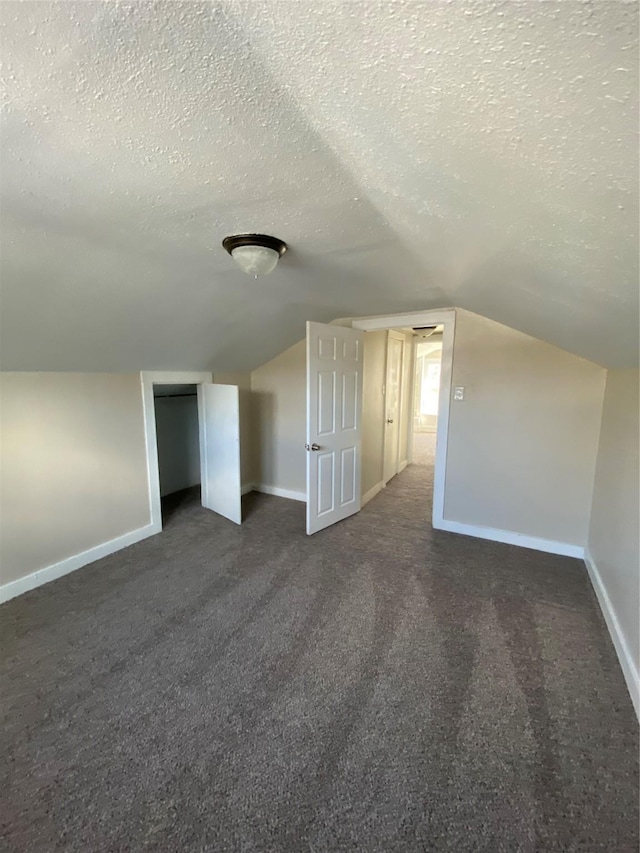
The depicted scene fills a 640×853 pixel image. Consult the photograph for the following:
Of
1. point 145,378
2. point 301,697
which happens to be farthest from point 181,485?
point 301,697

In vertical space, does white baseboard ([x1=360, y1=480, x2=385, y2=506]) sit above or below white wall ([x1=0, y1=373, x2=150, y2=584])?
below

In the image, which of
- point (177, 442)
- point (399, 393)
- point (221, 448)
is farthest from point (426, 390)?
point (221, 448)

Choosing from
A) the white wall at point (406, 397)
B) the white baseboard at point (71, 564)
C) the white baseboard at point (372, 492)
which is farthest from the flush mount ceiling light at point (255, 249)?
the white wall at point (406, 397)

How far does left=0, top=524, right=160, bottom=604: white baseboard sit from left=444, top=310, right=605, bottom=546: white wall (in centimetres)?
291

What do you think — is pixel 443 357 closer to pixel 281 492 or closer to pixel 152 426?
pixel 281 492

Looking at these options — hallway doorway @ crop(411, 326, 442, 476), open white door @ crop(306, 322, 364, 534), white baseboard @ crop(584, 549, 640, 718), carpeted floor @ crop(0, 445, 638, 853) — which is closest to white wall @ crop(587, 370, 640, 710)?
white baseboard @ crop(584, 549, 640, 718)

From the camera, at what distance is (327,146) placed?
1.02m

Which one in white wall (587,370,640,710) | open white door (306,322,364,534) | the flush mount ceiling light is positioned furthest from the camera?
open white door (306,322,364,534)

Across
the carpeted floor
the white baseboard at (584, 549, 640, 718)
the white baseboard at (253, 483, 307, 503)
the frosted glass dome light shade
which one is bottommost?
the carpeted floor

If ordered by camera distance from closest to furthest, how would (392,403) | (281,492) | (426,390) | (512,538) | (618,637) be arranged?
A: (618,637), (512,538), (281,492), (392,403), (426,390)

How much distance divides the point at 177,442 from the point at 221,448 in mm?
1182

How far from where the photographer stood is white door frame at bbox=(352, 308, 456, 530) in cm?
339

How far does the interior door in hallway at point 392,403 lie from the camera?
4816mm

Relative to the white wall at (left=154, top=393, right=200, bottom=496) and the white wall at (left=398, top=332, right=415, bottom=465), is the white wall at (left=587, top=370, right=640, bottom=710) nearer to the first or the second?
the white wall at (left=398, top=332, right=415, bottom=465)
